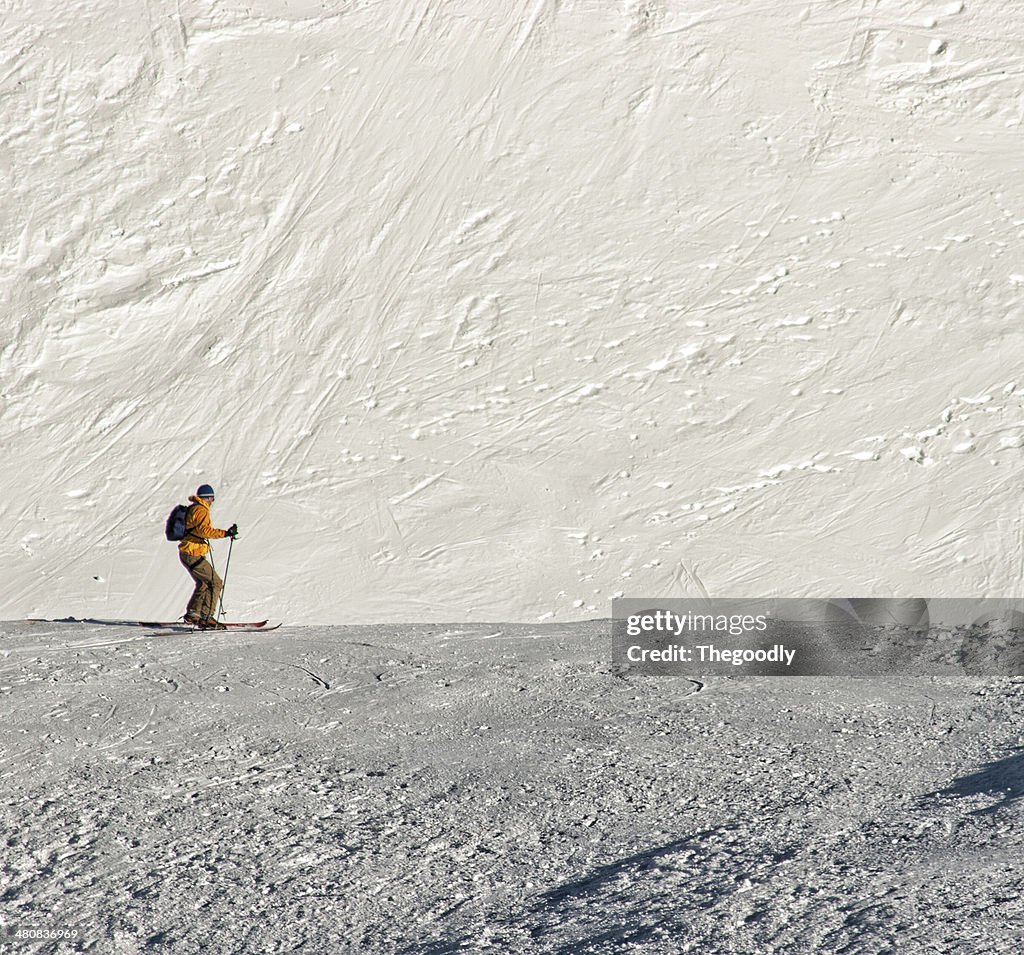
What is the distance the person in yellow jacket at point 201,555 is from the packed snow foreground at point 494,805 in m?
0.95

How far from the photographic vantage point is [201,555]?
11.2 m

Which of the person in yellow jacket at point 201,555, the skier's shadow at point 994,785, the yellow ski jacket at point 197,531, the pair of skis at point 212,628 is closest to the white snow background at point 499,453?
the skier's shadow at point 994,785

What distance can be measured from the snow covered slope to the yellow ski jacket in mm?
1890

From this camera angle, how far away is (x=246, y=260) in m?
16.7

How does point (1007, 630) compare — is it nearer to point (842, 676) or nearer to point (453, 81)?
point (842, 676)

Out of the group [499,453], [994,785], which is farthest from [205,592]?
[994,785]

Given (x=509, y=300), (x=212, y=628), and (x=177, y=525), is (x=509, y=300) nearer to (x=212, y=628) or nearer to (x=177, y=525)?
(x=177, y=525)

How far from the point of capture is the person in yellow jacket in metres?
11.1

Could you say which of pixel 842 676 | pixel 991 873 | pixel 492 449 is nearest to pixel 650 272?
pixel 492 449

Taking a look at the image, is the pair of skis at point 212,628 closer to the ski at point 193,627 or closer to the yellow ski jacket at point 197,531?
the ski at point 193,627

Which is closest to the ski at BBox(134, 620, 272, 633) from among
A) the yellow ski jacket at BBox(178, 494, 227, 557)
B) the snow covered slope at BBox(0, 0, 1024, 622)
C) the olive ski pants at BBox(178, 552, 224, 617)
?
the olive ski pants at BBox(178, 552, 224, 617)

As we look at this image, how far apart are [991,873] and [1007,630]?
237 inches

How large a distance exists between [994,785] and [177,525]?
698cm

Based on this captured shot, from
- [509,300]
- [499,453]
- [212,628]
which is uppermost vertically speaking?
[509,300]
